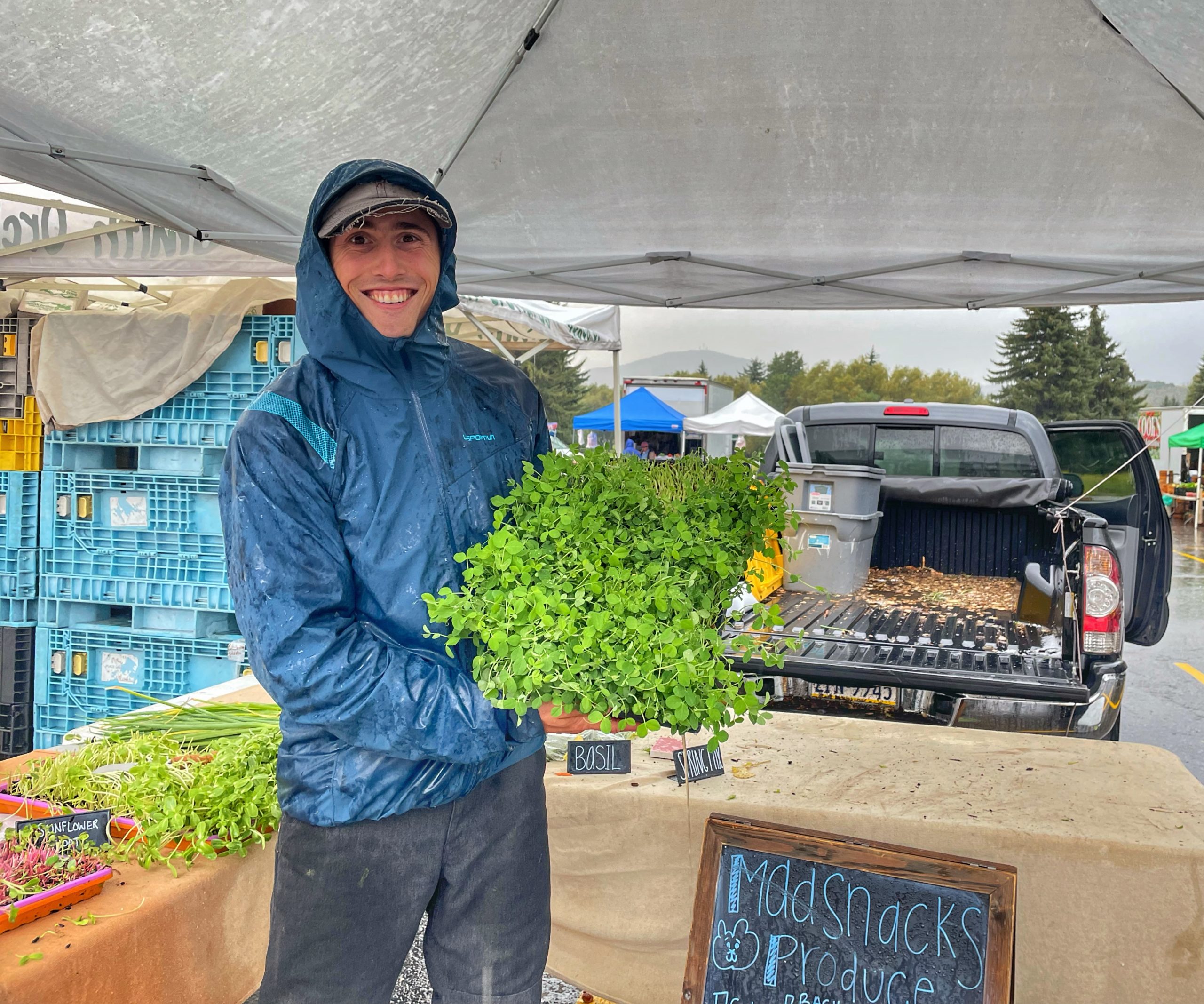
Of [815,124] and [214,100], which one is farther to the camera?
[815,124]

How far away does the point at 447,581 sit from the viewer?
5.75ft

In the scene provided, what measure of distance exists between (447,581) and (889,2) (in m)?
1.91

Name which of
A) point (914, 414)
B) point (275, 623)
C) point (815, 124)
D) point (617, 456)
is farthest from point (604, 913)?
point (914, 414)

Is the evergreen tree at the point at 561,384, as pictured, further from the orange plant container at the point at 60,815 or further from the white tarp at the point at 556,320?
the orange plant container at the point at 60,815

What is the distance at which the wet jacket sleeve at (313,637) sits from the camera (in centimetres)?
158

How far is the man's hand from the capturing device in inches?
65.1

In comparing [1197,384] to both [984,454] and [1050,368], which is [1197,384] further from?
[984,454]

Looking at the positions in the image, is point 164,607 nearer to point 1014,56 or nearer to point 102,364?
point 102,364

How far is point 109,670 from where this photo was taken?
16.1 feet

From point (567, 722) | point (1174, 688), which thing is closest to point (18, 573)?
point (567, 722)

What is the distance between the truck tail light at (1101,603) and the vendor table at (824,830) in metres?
0.98

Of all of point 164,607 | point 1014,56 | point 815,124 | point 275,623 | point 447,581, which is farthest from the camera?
point 164,607

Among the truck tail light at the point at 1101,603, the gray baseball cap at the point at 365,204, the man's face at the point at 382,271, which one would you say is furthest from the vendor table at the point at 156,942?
the truck tail light at the point at 1101,603

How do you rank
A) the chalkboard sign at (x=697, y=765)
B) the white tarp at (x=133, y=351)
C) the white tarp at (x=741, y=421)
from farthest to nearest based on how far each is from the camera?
1. the white tarp at (x=741, y=421)
2. the white tarp at (x=133, y=351)
3. the chalkboard sign at (x=697, y=765)
